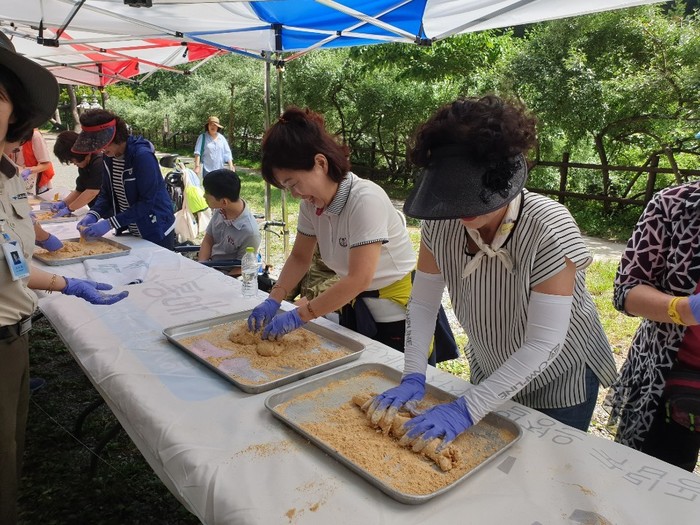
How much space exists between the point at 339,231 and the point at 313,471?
3.43 feet

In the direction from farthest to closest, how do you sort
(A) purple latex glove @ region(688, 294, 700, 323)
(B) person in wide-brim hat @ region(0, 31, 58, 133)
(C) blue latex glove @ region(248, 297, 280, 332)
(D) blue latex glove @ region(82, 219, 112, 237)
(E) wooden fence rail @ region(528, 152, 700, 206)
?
1. (E) wooden fence rail @ region(528, 152, 700, 206)
2. (D) blue latex glove @ region(82, 219, 112, 237)
3. (C) blue latex glove @ region(248, 297, 280, 332)
4. (B) person in wide-brim hat @ region(0, 31, 58, 133)
5. (A) purple latex glove @ region(688, 294, 700, 323)

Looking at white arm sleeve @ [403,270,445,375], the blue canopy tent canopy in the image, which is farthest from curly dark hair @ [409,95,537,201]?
the blue canopy tent canopy

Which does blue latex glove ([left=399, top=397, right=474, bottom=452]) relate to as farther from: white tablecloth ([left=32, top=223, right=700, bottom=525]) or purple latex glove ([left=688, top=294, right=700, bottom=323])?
purple latex glove ([left=688, top=294, right=700, bottom=323])

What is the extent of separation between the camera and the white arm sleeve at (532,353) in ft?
4.03

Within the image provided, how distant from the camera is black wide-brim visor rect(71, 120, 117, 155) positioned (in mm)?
3166

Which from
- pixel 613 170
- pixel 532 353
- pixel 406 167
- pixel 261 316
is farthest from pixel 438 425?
pixel 613 170

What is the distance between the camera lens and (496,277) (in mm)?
1375

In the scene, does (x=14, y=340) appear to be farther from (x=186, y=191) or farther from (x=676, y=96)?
(x=676, y=96)

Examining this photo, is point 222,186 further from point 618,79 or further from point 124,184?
point 618,79

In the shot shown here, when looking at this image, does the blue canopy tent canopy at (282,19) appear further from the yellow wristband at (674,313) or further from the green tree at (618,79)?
the green tree at (618,79)

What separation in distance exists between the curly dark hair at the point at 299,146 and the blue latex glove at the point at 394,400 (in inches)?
33.6

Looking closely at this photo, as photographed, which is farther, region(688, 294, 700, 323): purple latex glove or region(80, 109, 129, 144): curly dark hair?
region(80, 109, 129, 144): curly dark hair

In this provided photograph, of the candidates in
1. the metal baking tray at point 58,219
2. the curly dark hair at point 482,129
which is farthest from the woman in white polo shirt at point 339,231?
the metal baking tray at point 58,219

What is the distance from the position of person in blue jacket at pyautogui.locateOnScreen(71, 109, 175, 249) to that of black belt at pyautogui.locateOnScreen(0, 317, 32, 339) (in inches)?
68.6
